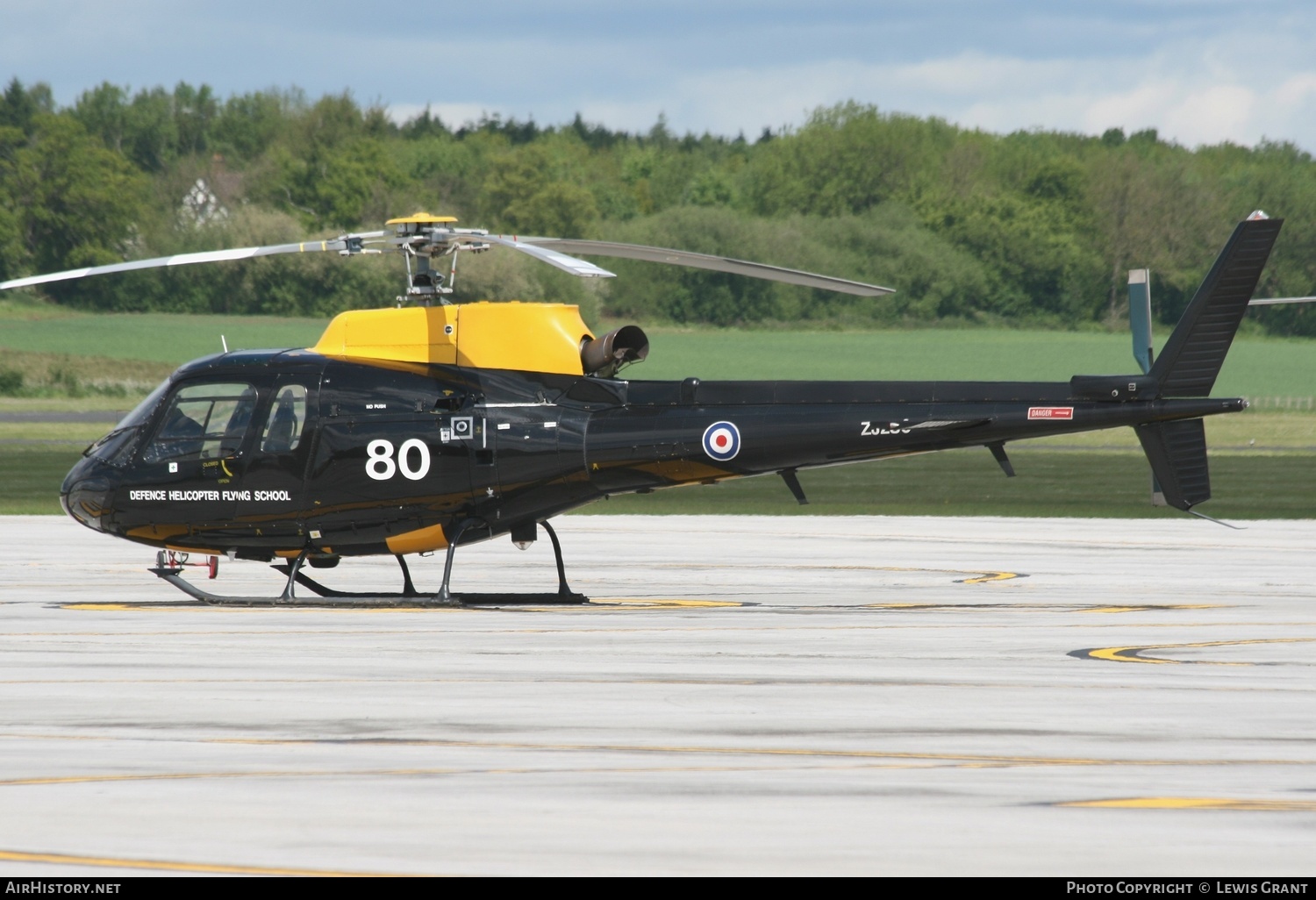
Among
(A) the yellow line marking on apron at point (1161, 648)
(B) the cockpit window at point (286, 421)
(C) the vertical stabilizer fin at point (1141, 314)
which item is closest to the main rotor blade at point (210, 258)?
(B) the cockpit window at point (286, 421)

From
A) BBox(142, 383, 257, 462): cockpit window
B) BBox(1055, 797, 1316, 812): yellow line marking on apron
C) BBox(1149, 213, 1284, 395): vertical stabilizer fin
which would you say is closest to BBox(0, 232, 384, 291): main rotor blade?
BBox(142, 383, 257, 462): cockpit window

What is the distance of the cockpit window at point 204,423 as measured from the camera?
15594mm

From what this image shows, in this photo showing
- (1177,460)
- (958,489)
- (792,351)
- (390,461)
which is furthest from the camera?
(792,351)

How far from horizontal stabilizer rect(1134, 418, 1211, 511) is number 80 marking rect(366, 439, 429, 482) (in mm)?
6822

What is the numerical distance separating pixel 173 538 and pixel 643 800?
9848 mm

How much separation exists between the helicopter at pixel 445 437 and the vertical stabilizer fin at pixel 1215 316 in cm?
53

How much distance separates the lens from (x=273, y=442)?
15.5 meters

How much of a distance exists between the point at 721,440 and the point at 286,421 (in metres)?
4.31

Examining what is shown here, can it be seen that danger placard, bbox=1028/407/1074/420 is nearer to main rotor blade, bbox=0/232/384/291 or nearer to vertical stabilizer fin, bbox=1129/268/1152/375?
vertical stabilizer fin, bbox=1129/268/1152/375

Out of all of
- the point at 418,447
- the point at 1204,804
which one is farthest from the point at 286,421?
the point at 1204,804

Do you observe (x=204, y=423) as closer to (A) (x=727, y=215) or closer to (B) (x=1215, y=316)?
(B) (x=1215, y=316)

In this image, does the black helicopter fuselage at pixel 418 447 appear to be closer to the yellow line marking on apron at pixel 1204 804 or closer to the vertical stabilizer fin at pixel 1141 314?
the vertical stabilizer fin at pixel 1141 314

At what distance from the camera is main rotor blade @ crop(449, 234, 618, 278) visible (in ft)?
40.9

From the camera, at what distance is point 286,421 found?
15.5 metres
